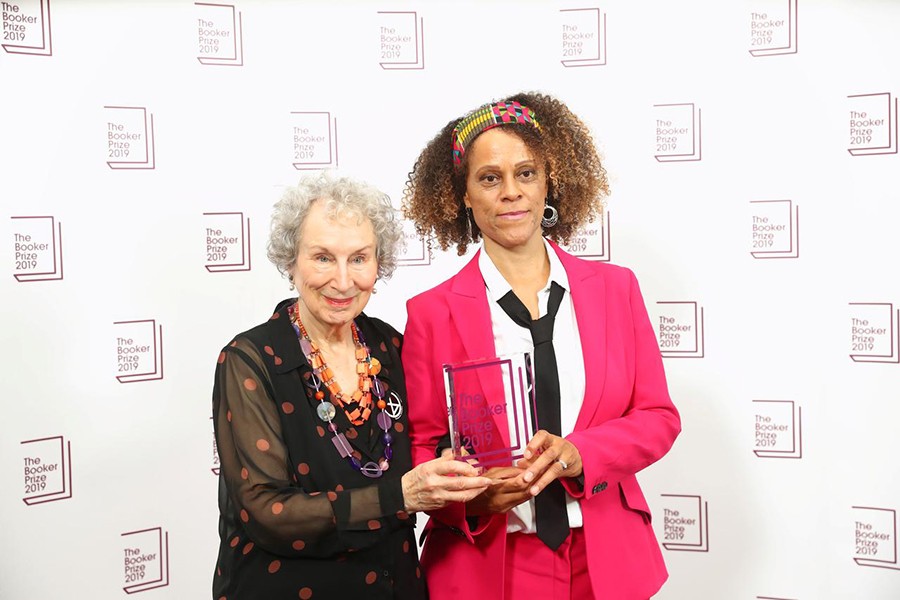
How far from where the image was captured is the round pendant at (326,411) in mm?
1846

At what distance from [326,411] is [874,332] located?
211 cm

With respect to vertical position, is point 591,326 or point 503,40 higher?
point 503,40

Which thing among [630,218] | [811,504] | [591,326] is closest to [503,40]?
[630,218]

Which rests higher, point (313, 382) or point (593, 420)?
point (313, 382)

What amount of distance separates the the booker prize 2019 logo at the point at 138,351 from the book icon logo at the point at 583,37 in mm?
1811

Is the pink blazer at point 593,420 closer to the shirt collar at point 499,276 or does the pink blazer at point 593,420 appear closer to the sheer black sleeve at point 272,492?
the shirt collar at point 499,276

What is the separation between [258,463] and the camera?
177 centimetres

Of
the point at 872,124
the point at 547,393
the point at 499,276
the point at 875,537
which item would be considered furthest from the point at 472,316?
the point at 875,537

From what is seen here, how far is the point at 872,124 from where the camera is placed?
9.81 ft

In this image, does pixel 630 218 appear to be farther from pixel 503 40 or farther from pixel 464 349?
pixel 464 349

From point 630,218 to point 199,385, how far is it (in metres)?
1.70

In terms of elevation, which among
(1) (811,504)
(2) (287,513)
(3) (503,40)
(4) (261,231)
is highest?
(3) (503,40)

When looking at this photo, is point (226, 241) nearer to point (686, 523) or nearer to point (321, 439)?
point (321, 439)

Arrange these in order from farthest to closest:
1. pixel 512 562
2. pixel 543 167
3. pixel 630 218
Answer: pixel 630 218 → pixel 543 167 → pixel 512 562
